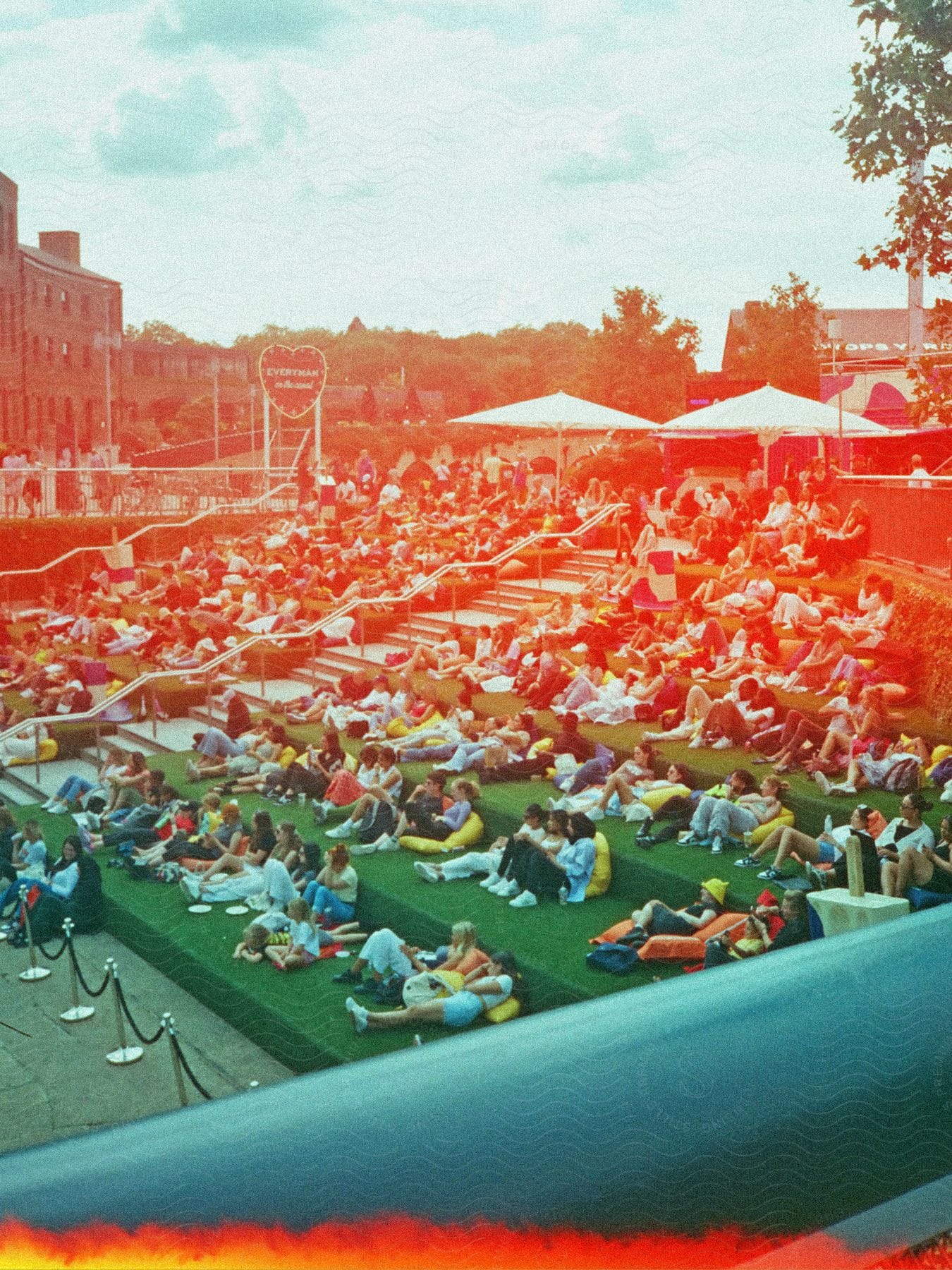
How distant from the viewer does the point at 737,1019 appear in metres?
3.66

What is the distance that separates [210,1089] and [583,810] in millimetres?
2798

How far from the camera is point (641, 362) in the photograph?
14531mm

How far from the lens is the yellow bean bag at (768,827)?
6.91m

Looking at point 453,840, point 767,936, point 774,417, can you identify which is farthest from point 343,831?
point 774,417

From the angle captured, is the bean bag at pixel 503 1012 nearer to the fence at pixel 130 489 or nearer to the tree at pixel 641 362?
the fence at pixel 130 489

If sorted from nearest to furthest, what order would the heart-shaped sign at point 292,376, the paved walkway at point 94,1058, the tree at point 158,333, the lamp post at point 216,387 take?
the paved walkway at point 94,1058 < the tree at point 158,333 < the lamp post at point 216,387 < the heart-shaped sign at point 292,376

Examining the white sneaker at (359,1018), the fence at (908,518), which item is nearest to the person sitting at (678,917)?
the white sneaker at (359,1018)

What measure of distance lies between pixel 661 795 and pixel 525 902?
4.07ft

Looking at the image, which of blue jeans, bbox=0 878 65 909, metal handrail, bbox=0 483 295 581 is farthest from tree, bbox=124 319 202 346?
blue jeans, bbox=0 878 65 909

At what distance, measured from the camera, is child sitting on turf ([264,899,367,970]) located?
6527 millimetres

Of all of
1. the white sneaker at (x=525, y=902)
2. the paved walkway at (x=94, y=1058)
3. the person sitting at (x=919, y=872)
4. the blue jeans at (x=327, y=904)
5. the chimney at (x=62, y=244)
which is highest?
the chimney at (x=62, y=244)

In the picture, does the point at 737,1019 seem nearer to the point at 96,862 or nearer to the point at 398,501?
the point at 96,862

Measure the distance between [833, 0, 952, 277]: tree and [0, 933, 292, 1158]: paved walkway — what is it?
24.1 ft

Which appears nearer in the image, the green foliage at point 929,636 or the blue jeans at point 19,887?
the blue jeans at point 19,887
